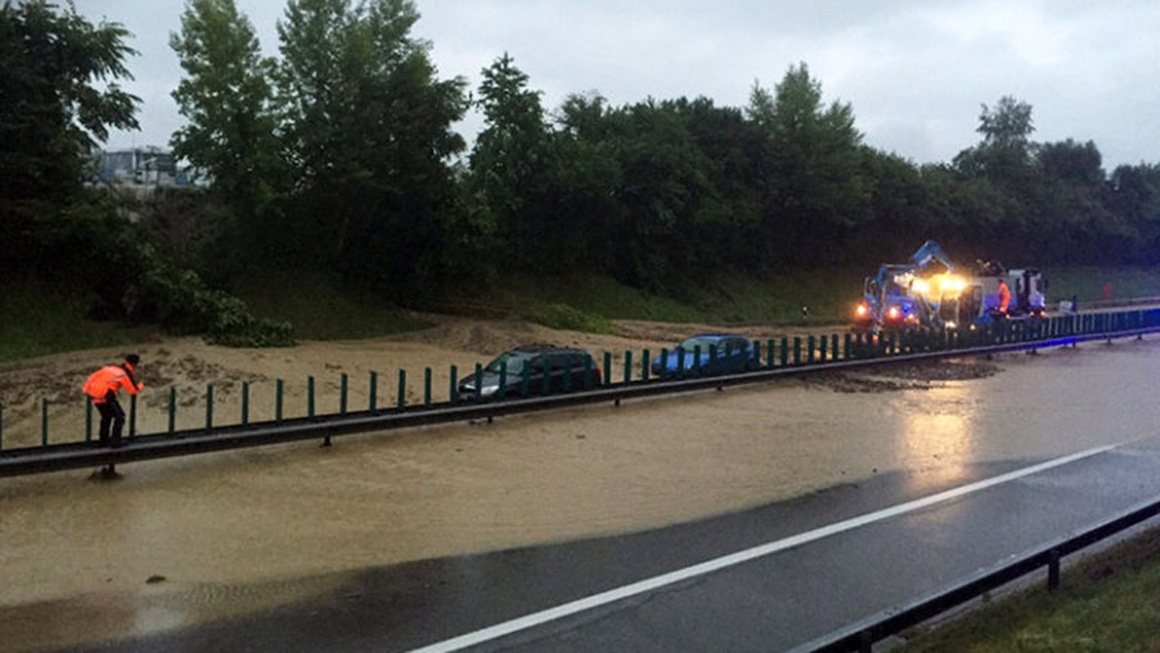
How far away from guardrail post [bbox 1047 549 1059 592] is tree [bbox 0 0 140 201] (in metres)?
30.8

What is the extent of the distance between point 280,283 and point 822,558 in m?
32.5

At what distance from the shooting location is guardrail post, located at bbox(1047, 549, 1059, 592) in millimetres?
8992

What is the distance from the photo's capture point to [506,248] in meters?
45.3

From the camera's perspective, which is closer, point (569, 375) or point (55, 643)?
point (55, 643)

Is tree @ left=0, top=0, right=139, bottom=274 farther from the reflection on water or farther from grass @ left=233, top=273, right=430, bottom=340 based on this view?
the reflection on water

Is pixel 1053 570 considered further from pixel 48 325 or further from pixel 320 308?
pixel 320 308

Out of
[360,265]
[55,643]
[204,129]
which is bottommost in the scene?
[55,643]

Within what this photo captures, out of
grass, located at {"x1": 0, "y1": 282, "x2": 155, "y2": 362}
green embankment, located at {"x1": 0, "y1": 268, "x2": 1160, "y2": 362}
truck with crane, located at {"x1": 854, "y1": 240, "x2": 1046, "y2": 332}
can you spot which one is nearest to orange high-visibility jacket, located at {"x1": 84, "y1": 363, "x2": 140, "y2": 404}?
green embankment, located at {"x1": 0, "y1": 268, "x2": 1160, "y2": 362}

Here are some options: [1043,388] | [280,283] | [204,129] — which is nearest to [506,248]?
[280,283]

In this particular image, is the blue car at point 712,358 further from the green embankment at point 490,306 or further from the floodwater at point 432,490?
the green embankment at point 490,306

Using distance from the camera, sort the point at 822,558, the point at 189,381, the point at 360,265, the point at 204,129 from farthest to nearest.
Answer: the point at 360,265
the point at 204,129
the point at 189,381
the point at 822,558

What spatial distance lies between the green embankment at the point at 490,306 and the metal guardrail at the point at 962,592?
87.1 ft

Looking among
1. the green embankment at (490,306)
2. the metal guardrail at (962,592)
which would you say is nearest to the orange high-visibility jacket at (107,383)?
the metal guardrail at (962,592)

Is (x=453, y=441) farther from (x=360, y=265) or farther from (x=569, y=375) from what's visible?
(x=360, y=265)
